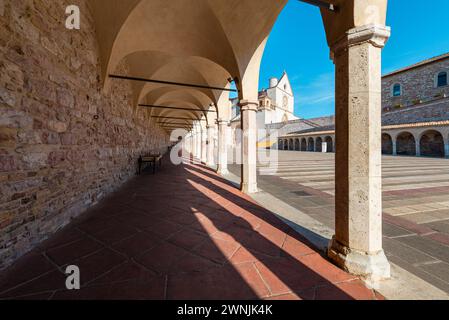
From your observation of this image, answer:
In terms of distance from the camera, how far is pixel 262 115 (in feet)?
136

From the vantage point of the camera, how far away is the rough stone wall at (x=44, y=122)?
200 centimetres

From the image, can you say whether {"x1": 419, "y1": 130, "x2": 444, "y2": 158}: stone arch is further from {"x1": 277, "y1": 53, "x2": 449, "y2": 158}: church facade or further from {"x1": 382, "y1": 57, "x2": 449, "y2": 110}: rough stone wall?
{"x1": 382, "y1": 57, "x2": 449, "y2": 110}: rough stone wall

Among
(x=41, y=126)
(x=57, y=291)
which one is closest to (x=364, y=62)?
(x=57, y=291)

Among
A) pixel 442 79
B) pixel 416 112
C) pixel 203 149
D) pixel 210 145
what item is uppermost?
pixel 442 79

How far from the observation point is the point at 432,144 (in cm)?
1925

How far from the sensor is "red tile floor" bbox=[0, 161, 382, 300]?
1.56m

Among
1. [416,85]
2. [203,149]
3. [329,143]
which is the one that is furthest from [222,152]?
[416,85]

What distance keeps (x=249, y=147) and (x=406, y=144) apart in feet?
84.6

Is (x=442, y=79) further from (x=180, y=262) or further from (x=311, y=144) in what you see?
(x=180, y=262)

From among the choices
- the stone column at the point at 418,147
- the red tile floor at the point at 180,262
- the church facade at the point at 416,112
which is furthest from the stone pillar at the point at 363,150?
the stone column at the point at 418,147

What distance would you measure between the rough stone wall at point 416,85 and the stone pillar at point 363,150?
1259 inches

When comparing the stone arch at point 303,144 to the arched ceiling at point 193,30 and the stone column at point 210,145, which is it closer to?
the stone column at point 210,145
